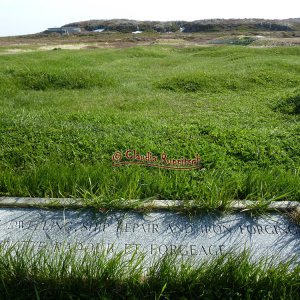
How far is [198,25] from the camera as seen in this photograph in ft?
287

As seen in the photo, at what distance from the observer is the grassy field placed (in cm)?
378

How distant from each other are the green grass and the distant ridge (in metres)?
81.5

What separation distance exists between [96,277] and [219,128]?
145 inches

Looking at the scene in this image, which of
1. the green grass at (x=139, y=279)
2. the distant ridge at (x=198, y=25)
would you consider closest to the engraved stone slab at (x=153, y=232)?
the green grass at (x=139, y=279)

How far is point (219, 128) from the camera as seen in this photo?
18.9 feet

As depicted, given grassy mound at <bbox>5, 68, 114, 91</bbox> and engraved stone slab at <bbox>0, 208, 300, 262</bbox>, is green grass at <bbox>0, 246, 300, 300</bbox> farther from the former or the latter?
grassy mound at <bbox>5, 68, 114, 91</bbox>

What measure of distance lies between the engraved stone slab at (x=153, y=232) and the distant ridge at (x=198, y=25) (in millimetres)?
80863

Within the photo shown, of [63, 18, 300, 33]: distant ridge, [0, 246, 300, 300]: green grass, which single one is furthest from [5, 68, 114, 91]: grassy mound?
[63, 18, 300, 33]: distant ridge

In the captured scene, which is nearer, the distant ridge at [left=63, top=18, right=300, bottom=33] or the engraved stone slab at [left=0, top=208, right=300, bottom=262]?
the engraved stone slab at [left=0, top=208, right=300, bottom=262]

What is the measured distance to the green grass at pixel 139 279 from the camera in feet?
8.50

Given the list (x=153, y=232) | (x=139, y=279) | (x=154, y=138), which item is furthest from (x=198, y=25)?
(x=139, y=279)

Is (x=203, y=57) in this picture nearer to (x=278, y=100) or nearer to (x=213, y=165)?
(x=278, y=100)

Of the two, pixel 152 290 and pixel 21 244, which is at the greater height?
pixel 21 244

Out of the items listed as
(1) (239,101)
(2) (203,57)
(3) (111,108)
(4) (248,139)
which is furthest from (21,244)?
(2) (203,57)
